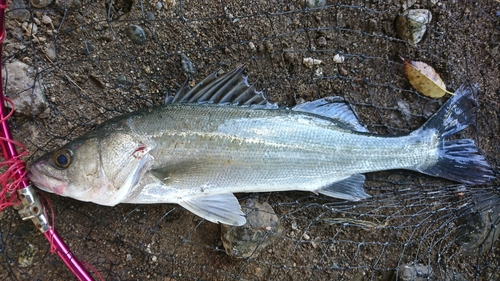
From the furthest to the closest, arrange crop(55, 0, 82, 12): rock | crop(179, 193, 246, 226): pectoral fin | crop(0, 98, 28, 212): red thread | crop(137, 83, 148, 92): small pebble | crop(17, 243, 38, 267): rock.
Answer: crop(137, 83, 148, 92): small pebble
crop(55, 0, 82, 12): rock
crop(17, 243, 38, 267): rock
crop(179, 193, 246, 226): pectoral fin
crop(0, 98, 28, 212): red thread

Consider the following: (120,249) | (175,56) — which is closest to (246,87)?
(175,56)

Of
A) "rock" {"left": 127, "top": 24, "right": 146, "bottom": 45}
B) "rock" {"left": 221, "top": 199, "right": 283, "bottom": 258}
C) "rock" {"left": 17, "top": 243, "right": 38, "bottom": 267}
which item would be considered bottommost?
"rock" {"left": 221, "top": 199, "right": 283, "bottom": 258}

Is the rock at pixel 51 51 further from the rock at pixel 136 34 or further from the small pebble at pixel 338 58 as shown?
the small pebble at pixel 338 58

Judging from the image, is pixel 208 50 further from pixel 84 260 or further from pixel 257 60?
pixel 84 260

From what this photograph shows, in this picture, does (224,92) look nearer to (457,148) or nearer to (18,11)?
(18,11)

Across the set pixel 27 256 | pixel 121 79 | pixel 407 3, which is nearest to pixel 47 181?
pixel 27 256

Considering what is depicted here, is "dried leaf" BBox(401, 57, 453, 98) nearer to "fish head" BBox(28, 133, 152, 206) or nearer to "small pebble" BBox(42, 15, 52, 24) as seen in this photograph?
"fish head" BBox(28, 133, 152, 206)

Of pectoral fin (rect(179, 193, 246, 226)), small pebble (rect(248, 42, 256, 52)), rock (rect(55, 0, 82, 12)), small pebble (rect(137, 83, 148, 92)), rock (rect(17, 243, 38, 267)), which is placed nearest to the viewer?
pectoral fin (rect(179, 193, 246, 226))

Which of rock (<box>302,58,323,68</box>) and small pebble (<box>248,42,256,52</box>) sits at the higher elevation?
small pebble (<box>248,42,256,52</box>)

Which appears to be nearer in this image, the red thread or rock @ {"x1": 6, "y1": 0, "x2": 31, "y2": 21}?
the red thread

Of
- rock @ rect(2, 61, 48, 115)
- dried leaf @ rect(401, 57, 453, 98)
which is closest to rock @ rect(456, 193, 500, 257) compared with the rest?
dried leaf @ rect(401, 57, 453, 98)
